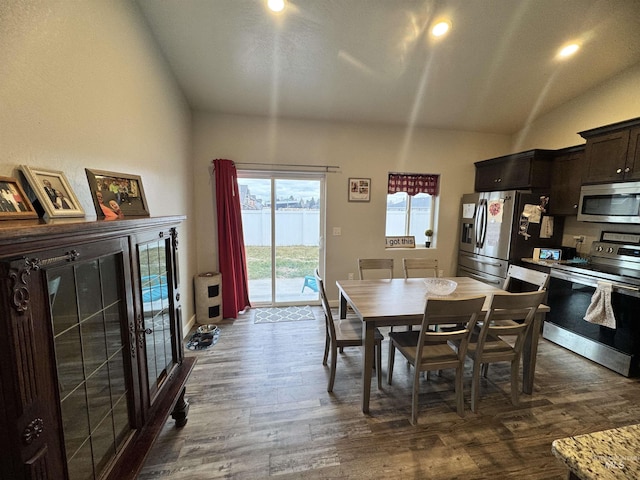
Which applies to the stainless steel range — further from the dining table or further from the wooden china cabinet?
the wooden china cabinet

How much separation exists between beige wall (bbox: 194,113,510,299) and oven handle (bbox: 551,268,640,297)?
4.97 feet

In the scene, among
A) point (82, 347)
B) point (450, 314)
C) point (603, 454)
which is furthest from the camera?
point (450, 314)

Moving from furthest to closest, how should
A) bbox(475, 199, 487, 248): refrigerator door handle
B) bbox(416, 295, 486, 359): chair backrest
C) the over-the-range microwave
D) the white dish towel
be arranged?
bbox(475, 199, 487, 248): refrigerator door handle → the over-the-range microwave → the white dish towel → bbox(416, 295, 486, 359): chair backrest

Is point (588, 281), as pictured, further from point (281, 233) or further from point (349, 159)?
point (281, 233)

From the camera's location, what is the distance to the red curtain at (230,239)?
3.47 meters

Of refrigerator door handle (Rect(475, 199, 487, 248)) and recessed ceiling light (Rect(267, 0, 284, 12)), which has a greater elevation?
recessed ceiling light (Rect(267, 0, 284, 12))

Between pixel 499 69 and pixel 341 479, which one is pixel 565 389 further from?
pixel 499 69

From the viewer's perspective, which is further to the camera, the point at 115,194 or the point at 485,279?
the point at 485,279

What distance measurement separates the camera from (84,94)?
5.02 ft

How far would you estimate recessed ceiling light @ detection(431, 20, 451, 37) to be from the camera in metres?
2.26

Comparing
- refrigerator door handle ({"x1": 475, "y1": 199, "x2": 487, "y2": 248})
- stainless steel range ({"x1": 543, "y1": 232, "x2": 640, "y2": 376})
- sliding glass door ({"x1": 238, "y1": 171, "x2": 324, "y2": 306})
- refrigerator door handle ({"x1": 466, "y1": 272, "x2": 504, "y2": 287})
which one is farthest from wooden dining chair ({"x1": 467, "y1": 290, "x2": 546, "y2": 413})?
sliding glass door ({"x1": 238, "y1": 171, "x2": 324, "y2": 306})

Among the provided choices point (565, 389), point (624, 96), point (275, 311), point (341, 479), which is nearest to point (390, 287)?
point (341, 479)

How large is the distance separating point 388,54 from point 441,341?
2.64 m

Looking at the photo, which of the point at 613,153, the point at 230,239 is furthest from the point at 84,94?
the point at 613,153
